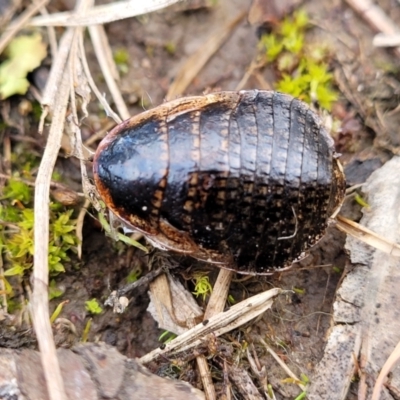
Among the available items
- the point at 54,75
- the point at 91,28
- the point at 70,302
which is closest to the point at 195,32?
the point at 91,28

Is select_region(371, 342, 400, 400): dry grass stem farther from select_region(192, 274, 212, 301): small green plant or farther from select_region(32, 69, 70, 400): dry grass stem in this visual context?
select_region(32, 69, 70, 400): dry grass stem

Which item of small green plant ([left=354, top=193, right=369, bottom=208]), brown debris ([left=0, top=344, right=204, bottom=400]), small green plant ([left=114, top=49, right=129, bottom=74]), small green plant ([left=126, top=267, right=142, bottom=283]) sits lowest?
brown debris ([left=0, top=344, right=204, bottom=400])

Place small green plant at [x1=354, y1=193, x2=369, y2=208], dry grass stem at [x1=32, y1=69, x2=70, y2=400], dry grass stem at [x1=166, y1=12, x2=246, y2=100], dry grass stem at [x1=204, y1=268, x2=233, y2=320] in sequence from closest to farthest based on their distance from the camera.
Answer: dry grass stem at [x1=32, y1=69, x2=70, y2=400] < dry grass stem at [x1=204, y1=268, x2=233, y2=320] < small green plant at [x1=354, y1=193, x2=369, y2=208] < dry grass stem at [x1=166, y1=12, x2=246, y2=100]

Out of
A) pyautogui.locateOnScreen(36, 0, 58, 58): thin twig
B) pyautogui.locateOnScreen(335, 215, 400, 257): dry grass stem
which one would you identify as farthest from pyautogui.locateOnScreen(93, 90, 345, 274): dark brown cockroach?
pyautogui.locateOnScreen(36, 0, 58, 58): thin twig

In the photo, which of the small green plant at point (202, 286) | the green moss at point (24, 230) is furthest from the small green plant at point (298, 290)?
the green moss at point (24, 230)

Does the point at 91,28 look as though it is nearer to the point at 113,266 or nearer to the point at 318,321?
the point at 113,266
